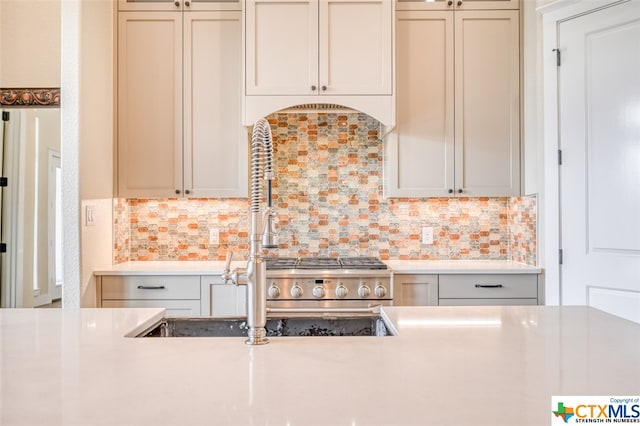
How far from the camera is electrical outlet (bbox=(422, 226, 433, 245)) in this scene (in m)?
3.42

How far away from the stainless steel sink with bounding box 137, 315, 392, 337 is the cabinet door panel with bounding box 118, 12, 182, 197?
1.70 meters

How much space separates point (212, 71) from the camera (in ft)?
10.2

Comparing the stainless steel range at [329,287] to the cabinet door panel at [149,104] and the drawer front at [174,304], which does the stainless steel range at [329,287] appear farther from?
the cabinet door panel at [149,104]

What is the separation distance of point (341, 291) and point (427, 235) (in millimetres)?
956

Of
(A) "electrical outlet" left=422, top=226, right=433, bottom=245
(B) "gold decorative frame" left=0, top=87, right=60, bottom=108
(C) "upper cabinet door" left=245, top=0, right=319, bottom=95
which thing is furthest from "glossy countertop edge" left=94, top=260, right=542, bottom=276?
(C) "upper cabinet door" left=245, top=0, right=319, bottom=95

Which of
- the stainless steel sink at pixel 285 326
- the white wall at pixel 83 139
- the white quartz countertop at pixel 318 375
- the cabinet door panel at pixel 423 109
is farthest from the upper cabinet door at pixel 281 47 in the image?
the white quartz countertop at pixel 318 375

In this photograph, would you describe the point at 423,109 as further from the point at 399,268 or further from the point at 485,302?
the point at 485,302

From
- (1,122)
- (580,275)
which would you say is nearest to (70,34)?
(1,122)

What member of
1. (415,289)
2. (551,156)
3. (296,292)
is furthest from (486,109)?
(296,292)

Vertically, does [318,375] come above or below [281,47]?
below

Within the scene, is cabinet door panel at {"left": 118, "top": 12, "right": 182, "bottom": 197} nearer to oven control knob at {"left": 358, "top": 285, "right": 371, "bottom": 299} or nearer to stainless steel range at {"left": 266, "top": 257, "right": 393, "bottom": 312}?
stainless steel range at {"left": 266, "top": 257, "right": 393, "bottom": 312}

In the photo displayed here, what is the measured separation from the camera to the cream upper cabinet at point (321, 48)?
2.97m

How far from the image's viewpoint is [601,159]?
2656mm

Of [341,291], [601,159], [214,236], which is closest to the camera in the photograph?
[601,159]
